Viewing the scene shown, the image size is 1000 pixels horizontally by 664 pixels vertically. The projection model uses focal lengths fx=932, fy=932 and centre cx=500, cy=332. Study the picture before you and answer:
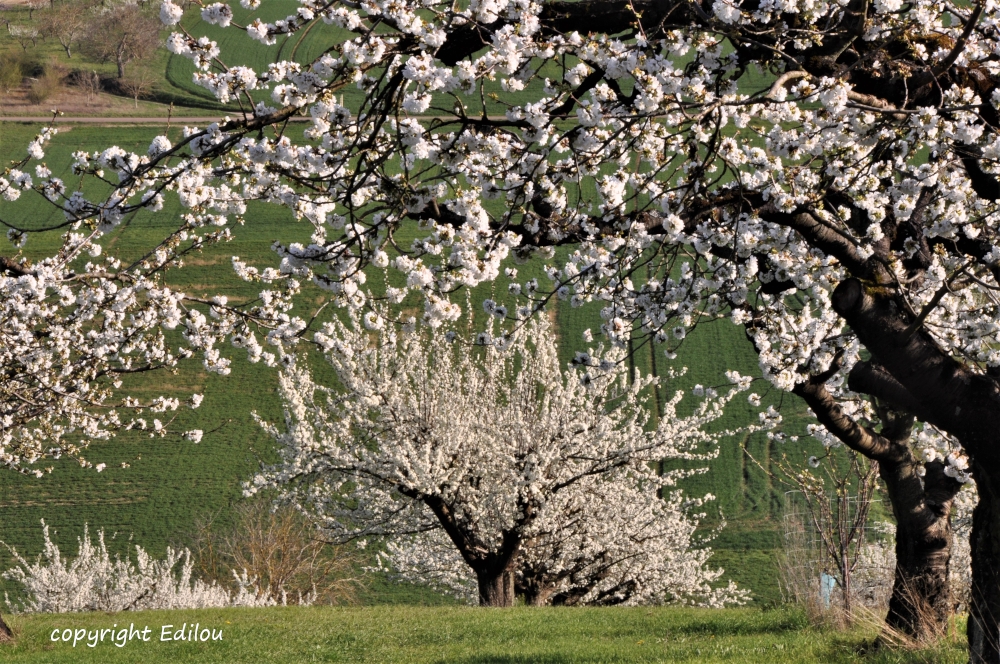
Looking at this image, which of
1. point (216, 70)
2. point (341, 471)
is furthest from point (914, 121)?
point (341, 471)

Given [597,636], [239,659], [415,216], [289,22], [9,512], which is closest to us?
[289,22]

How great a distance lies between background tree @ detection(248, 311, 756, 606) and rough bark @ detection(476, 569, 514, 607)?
0.08 ft

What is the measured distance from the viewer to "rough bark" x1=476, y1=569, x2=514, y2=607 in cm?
1616

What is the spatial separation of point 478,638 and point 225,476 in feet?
64.9

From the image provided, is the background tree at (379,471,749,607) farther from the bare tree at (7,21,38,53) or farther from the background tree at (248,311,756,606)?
the bare tree at (7,21,38,53)

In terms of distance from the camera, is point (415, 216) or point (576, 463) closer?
point (415, 216)

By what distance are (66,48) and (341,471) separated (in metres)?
68.4

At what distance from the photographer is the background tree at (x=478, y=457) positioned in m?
15.9

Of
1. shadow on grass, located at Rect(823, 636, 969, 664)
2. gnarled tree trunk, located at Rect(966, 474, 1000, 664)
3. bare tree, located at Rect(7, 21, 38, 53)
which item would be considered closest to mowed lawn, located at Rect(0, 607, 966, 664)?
shadow on grass, located at Rect(823, 636, 969, 664)

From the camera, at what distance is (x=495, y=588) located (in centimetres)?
1619

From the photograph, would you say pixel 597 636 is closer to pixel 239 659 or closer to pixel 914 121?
pixel 239 659

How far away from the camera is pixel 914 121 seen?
5723mm

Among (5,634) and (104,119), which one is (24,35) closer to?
(104,119)

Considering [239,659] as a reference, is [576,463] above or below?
above
